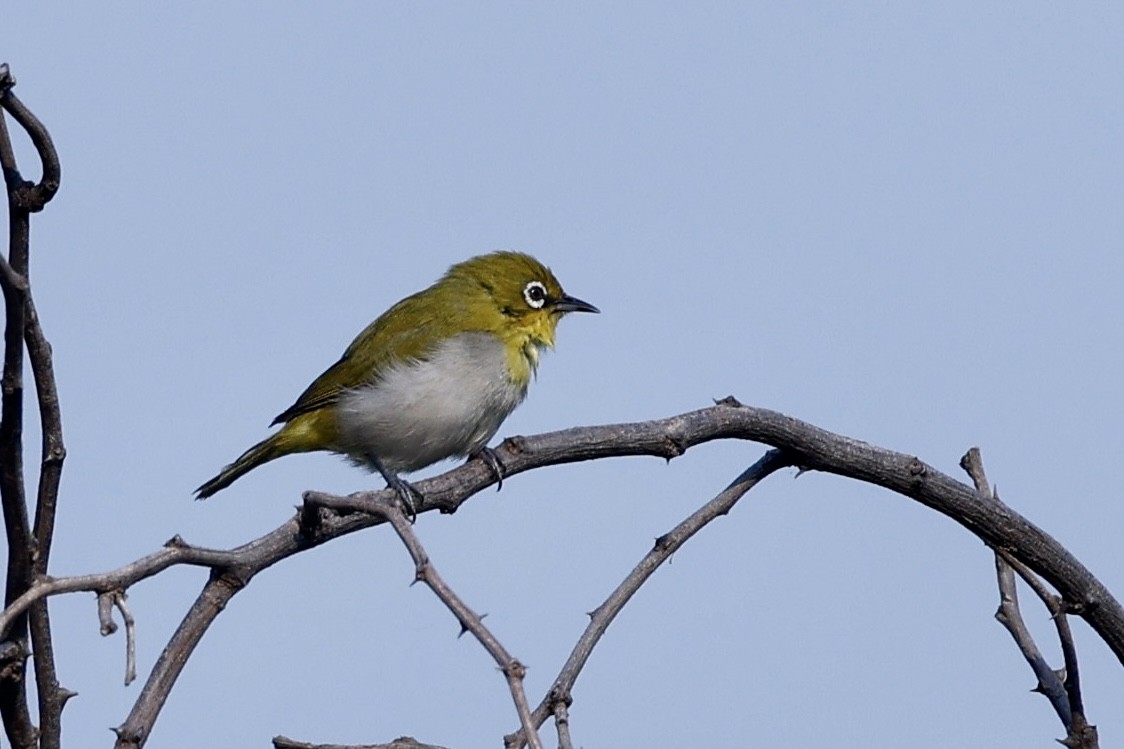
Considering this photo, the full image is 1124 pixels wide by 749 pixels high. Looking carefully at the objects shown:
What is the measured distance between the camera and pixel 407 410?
775cm

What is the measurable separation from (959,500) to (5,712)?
2715 millimetres

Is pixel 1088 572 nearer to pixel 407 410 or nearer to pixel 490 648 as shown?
pixel 490 648

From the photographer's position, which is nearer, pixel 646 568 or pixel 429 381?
pixel 646 568

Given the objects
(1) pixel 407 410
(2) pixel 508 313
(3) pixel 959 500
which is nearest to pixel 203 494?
(1) pixel 407 410

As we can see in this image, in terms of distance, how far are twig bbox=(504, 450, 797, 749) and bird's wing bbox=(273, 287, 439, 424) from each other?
12.4 ft

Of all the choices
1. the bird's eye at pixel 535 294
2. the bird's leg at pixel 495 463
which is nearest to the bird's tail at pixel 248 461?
the bird's eye at pixel 535 294

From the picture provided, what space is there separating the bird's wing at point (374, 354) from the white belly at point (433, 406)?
72 mm

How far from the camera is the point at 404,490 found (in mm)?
5285

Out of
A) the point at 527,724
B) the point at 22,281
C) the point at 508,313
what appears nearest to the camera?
the point at 527,724

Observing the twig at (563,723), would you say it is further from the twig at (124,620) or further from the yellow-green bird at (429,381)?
the yellow-green bird at (429,381)

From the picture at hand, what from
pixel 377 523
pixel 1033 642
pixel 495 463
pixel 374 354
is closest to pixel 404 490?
pixel 495 463

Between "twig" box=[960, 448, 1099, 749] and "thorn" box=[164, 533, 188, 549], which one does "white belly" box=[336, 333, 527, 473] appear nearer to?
"twig" box=[960, 448, 1099, 749]

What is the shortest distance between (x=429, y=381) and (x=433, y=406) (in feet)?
0.69

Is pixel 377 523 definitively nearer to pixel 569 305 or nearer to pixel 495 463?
pixel 495 463
